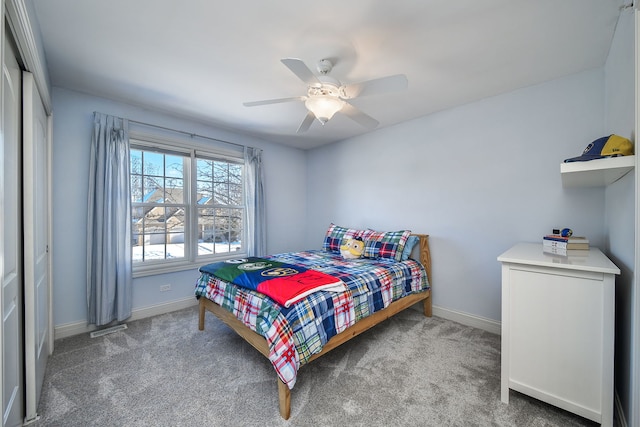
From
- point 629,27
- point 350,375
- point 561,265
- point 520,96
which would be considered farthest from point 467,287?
point 629,27

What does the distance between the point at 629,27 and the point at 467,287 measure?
235 cm

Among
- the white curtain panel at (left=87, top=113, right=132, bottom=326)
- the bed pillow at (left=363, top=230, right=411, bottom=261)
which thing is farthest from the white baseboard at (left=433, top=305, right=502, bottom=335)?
the white curtain panel at (left=87, top=113, right=132, bottom=326)

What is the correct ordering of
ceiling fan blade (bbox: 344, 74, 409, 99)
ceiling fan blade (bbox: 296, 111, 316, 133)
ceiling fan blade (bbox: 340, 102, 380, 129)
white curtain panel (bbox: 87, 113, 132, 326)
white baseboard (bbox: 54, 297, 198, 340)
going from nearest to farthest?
1. ceiling fan blade (bbox: 344, 74, 409, 99)
2. ceiling fan blade (bbox: 340, 102, 380, 129)
3. ceiling fan blade (bbox: 296, 111, 316, 133)
4. white baseboard (bbox: 54, 297, 198, 340)
5. white curtain panel (bbox: 87, 113, 132, 326)

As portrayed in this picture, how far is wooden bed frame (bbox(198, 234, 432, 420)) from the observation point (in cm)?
157

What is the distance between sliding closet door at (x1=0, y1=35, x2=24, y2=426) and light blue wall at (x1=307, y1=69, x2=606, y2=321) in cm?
316

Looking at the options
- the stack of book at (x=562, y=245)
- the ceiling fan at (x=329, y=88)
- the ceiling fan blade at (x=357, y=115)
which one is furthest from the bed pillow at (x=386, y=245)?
the ceiling fan at (x=329, y=88)

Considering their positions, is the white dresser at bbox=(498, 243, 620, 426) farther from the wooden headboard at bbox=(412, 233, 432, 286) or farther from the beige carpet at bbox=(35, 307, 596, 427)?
the wooden headboard at bbox=(412, 233, 432, 286)

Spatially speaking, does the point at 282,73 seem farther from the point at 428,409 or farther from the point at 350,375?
the point at 428,409

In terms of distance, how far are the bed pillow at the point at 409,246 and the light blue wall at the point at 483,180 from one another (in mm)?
194

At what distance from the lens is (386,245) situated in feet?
10.2

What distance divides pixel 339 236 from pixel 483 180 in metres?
1.87

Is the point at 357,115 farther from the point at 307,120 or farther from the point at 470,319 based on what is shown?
the point at 470,319

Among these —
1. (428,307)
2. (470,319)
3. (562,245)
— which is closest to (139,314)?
(428,307)

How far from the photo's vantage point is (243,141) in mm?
3871
